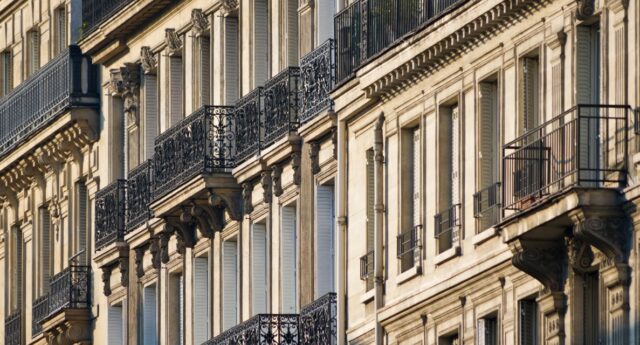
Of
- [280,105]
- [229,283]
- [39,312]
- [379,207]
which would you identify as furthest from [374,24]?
[39,312]

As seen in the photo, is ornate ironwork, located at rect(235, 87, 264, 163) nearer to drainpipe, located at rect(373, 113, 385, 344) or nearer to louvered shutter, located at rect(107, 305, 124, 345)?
drainpipe, located at rect(373, 113, 385, 344)

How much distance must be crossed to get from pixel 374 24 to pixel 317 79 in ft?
13.2

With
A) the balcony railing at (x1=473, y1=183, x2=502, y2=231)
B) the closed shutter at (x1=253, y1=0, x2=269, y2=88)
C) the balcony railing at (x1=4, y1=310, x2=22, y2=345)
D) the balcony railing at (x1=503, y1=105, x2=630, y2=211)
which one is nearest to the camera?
the balcony railing at (x1=503, y1=105, x2=630, y2=211)

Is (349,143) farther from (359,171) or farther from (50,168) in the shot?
(50,168)

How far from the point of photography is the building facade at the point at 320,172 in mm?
58500

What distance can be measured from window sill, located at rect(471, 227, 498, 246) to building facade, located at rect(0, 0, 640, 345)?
0.17ft

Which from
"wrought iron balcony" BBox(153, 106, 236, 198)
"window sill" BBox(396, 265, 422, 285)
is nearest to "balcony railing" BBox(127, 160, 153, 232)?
"wrought iron balcony" BBox(153, 106, 236, 198)

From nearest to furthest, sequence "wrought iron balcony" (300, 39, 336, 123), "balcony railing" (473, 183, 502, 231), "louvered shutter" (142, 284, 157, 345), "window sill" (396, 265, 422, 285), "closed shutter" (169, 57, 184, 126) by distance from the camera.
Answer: "balcony railing" (473, 183, 502, 231), "window sill" (396, 265, 422, 285), "wrought iron balcony" (300, 39, 336, 123), "closed shutter" (169, 57, 184, 126), "louvered shutter" (142, 284, 157, 345)

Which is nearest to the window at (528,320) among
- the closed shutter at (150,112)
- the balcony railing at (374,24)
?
the balcony railing at (374,24)

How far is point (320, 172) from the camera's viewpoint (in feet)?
237

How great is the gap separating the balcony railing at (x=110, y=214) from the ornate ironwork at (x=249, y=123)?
8.66m

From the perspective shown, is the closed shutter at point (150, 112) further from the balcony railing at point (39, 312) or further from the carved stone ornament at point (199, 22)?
the balcony railing at point (39, 312)

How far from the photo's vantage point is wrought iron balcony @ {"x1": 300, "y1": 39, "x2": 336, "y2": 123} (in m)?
71.2

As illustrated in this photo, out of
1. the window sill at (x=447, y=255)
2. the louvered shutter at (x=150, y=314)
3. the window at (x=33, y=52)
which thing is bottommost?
the window sill at (x=447, y=255)
